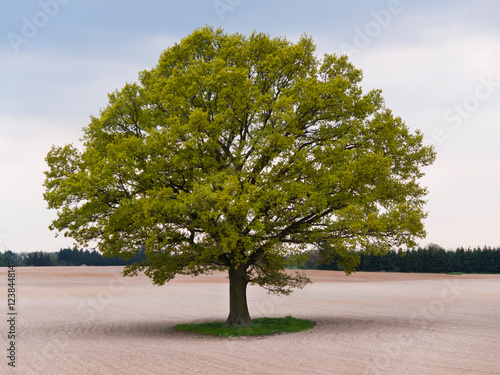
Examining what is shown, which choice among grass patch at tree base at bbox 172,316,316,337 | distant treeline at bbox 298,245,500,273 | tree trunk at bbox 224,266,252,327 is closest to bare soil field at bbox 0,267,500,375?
grass patch at tree base at bbox 172,316,316,337

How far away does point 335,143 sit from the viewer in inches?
899

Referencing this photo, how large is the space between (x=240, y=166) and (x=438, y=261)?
100157mm

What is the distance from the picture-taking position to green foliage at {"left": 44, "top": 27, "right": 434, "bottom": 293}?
69.5 feet

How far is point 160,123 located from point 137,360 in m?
11.4

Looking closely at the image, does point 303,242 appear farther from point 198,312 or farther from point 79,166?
point 198,312

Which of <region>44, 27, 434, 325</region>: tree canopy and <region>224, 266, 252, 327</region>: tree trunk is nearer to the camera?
<region>44, 27, 434, 325</region>: tree canopy

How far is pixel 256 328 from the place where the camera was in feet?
76.7

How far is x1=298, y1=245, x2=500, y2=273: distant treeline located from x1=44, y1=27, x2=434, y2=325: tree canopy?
90692mm

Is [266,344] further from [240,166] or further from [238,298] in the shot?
[240,166]

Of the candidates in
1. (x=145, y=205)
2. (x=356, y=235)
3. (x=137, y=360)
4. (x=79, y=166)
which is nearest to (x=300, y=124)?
(x=356, y=235)

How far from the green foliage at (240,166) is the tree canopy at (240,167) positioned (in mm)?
60

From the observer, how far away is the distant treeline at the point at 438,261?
11356cm

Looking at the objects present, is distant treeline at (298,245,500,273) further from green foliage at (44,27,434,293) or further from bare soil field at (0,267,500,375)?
green foliage at (44,27,434,293)

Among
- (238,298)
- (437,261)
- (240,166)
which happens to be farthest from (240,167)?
(437,261)
